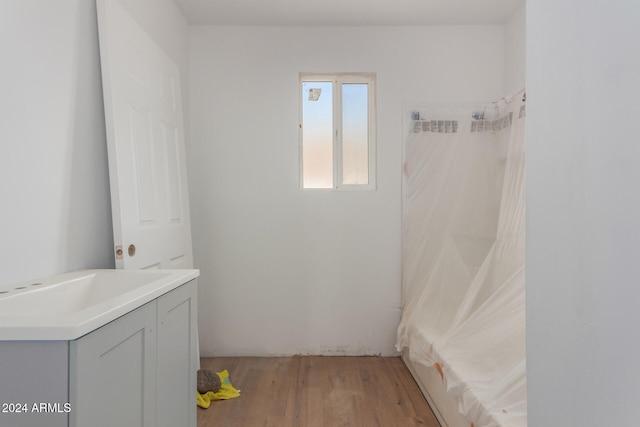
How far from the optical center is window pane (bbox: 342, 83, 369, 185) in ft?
9.47

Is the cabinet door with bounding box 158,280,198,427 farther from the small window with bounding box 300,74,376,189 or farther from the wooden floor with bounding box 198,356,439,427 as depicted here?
the small window with bounding box 300,74,376,189

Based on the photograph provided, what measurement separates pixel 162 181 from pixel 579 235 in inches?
76.0

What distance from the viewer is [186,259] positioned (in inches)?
91.7

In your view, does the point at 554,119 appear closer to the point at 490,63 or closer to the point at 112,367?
the point at 112,367

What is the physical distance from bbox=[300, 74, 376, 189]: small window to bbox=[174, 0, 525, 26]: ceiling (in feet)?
1.36

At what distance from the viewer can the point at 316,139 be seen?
9.50 feet

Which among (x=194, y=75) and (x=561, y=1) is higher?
(x=194, y=75)

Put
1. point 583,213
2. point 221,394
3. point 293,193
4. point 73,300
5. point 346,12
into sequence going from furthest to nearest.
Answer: point 293,193
point 346,12
point 221,394
point 73,300
point 583,213

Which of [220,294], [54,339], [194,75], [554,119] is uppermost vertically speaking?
[194,75]

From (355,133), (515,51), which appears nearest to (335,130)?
(355,133)

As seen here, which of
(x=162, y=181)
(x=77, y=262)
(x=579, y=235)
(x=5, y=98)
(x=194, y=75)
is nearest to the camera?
(x=579, y=235)

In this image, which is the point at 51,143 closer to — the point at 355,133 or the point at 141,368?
the point at 141,368

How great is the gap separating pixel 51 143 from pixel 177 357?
0.89 metres

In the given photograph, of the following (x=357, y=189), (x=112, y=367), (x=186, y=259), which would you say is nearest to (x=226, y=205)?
(x=186, y=259)
